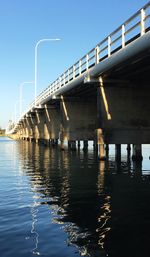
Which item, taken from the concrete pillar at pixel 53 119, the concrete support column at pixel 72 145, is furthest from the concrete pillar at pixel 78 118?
the concrete pillar at pixel 53 119

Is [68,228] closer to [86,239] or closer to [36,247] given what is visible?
[86,239]

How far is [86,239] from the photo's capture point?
25.9ft

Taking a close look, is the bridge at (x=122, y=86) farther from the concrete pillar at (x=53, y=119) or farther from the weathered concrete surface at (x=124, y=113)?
the concrete pillar at (x=53, y=119)

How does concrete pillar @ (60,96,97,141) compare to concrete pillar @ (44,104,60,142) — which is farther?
→ concrete pillar @ (44,104,60,142)

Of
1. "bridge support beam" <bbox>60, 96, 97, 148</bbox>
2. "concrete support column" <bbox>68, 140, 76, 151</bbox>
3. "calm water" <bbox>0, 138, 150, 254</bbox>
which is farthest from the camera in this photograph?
"concrete support column" <bbox>68, 140, 76, 151</bbox>

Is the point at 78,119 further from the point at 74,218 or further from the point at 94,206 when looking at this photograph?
the point at 74,218

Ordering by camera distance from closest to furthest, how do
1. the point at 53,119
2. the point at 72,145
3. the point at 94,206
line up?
the point at 94,206 → the point at 72,145 → the point at 53,119

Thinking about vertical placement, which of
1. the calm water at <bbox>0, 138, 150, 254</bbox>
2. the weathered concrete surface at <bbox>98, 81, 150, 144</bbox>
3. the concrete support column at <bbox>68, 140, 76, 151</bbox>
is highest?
the weathered concrete surface at <bbox>98, 81, 150, 144</bbox>

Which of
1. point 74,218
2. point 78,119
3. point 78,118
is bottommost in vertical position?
point 74,218

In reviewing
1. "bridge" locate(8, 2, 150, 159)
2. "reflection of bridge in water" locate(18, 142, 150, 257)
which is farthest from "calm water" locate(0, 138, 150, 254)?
"bridge" locate(8, 2, 150, 159)

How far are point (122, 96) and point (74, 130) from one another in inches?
589

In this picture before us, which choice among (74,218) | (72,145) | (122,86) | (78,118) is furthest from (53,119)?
(74,218)

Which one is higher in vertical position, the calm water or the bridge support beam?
the bridge support beam

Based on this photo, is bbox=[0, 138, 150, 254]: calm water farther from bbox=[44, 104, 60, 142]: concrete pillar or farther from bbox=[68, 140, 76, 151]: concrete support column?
bbox=[44, 104, 60, 142]: concrete pillar
